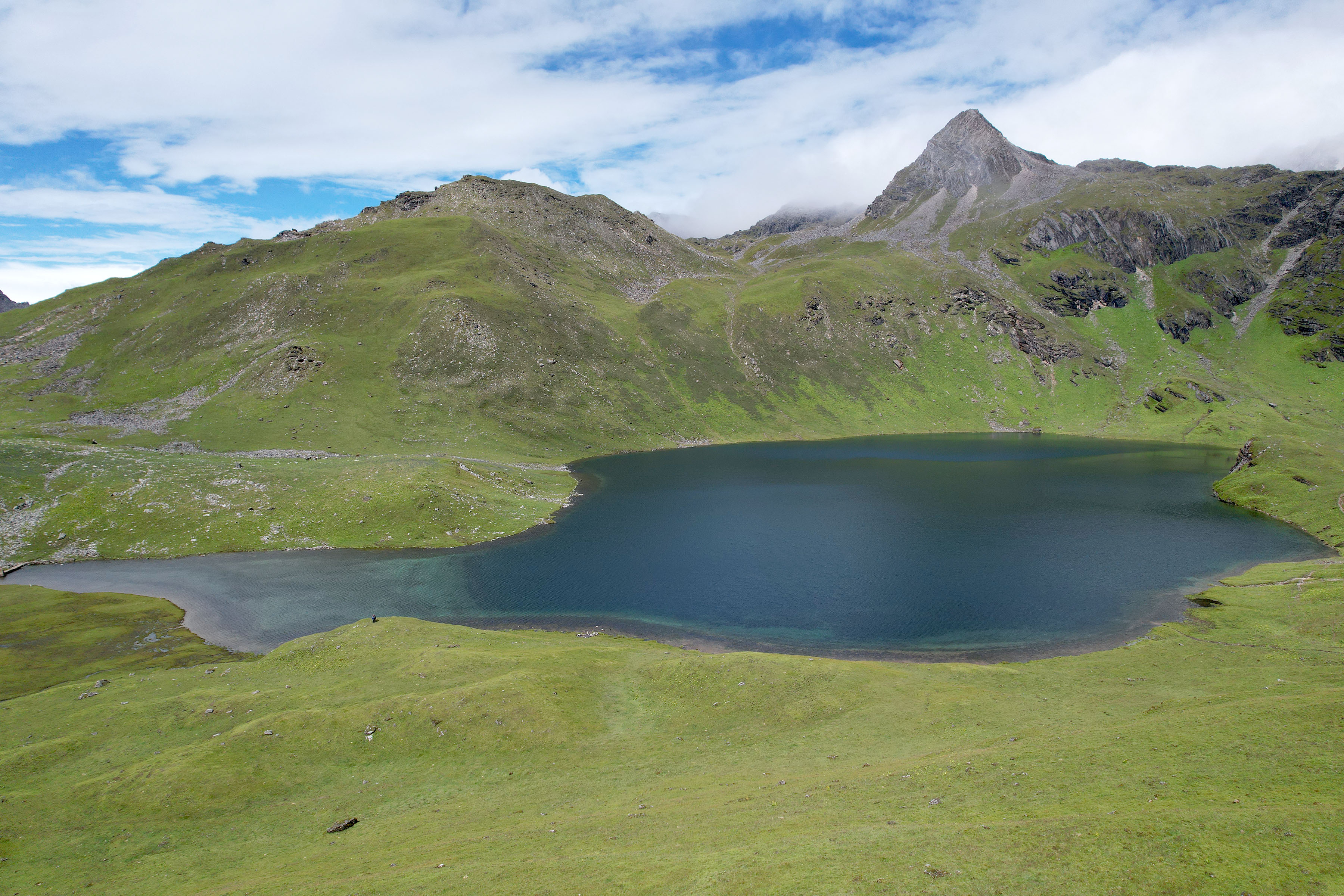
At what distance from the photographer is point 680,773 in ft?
110

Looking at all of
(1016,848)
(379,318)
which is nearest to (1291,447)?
(1016,848)

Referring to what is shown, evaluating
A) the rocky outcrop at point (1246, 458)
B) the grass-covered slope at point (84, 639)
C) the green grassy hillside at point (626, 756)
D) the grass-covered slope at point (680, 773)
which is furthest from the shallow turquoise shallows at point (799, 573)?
the grass-covered slope at point (680, 773)

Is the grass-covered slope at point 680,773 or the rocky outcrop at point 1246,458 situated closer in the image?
the grass-covered slope at point 680,773

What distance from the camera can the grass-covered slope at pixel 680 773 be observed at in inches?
770

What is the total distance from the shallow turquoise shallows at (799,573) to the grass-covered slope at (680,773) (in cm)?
1109

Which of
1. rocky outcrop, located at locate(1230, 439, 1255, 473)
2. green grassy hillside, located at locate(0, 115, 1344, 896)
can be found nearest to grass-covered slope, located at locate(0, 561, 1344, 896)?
green grassy hillside, located at locate(0, 115, 1344, 896)

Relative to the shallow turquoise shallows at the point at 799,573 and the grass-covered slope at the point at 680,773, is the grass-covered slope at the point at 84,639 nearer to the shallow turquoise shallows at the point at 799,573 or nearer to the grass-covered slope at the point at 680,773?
the shallow turquoise shallows at the point at 799,573

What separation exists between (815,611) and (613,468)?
9273 centimetres

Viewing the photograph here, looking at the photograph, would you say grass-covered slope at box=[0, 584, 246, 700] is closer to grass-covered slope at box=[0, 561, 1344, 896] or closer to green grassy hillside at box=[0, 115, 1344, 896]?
green grassy hillside at box=[0, 115, 1344, 896]

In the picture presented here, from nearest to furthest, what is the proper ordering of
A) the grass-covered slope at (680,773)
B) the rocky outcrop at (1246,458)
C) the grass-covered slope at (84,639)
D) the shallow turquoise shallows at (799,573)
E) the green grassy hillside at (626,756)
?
1. the grass-covered slope at (680,773)
2. the green grassy hillside at (626,756)
3. the grass-covered slope at (84,639)
4. the shallow turquoise shallows at (799,573)
5. the rocky outcrop at (1246,458)

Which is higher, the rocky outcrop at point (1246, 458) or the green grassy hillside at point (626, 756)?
the rocky outcrop at point (1246, 458)

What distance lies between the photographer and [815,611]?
66812 millimetres

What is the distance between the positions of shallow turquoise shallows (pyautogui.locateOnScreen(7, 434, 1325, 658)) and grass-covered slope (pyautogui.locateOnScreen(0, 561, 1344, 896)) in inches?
436

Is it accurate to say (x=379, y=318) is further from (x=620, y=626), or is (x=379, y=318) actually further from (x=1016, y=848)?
(x=1016, y=848)
